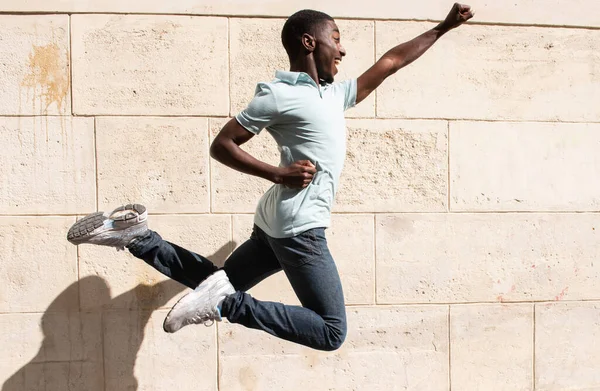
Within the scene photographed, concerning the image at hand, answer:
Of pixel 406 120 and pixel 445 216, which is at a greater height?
pixel 406 120

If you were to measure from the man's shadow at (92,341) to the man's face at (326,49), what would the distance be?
140 centimetres

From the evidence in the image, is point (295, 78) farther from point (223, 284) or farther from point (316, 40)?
point (223, 284)

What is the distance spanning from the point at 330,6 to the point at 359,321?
1.95m

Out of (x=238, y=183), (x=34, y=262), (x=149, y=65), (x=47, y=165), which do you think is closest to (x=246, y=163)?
(x=238, y=183)

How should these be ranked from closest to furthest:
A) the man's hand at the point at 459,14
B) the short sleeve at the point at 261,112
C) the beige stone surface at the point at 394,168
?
the short sleeve at the point at 261,112, the man's hand at the point at 459,14, the beige stone surface at the point at 394,168

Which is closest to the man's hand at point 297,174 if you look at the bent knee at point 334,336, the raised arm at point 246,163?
the raised arm at point 246,163

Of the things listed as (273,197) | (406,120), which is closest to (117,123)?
(273,197)

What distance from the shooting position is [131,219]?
349 centimetres

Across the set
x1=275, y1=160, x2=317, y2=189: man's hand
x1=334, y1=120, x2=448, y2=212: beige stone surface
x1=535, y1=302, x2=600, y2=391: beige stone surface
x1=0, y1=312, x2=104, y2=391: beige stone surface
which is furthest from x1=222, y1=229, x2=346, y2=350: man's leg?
x1=535, y1=302, x2=600, y2=391: beige stone surface

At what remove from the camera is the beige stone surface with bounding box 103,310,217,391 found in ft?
13.9

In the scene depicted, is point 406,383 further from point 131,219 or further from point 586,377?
point 131,219

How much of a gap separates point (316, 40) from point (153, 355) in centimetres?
217

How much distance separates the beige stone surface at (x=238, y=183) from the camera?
4250 mm

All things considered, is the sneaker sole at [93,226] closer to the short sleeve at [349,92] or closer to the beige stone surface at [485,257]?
the short sleeve at [349,92]
